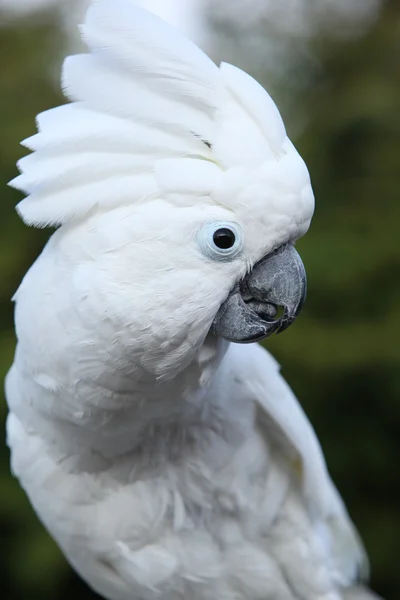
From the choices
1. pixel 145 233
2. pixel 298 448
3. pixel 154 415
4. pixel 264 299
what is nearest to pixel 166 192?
pixel 145 233

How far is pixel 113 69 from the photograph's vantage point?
47.8 inches

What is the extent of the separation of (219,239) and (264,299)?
6.1 inches

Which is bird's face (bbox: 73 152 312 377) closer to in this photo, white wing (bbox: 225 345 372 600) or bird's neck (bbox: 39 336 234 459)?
bird's neck (bbox: 39 336 234 459)

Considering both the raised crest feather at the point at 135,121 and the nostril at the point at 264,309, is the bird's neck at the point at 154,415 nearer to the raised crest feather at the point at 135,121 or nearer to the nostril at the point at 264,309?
the nostril at the point at 264,309

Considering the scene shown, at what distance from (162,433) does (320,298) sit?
1331 millimetres

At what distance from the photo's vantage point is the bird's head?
1.13 meters

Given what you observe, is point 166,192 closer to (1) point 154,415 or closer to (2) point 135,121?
(2) point 135,121

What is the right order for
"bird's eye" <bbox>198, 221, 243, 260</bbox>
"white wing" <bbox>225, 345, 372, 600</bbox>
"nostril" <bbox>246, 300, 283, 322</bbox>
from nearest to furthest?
1. "bird's eye" <bbox>198, 221, 243, 260</bbox>
2. "nostril" <bbox>246, 300, 283, 322</bbox>
3. "white wing" <bbox>225, 345, 372, 600</bbox>

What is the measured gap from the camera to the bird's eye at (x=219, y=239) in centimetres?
112

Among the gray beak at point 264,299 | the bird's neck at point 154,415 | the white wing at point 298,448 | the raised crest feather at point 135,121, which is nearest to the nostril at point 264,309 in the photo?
the gray beak at point 264,299

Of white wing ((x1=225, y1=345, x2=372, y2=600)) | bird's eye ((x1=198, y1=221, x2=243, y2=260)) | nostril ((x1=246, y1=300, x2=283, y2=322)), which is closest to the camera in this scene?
bird's eye ((x1=198, y1=221, x2=243, y2=260))

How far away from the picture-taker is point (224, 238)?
1129 millimetres

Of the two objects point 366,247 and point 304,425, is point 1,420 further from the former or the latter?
point 366,247

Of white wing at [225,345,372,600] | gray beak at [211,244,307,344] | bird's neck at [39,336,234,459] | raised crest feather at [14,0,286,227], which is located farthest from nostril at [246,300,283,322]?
white wing at [225,345,372,600]
